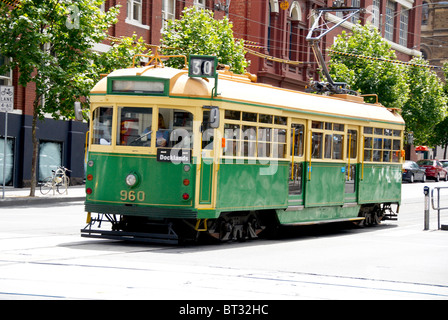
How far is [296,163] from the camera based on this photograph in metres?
17.1

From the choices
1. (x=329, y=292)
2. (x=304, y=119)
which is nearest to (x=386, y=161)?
(x=304, y=119)

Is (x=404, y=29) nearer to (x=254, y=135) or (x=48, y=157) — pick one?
(x=48, y=157)

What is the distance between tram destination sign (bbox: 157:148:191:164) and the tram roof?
36.5 inches

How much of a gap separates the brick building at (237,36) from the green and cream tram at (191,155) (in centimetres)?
1758

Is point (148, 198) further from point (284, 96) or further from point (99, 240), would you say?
point (284, 96)

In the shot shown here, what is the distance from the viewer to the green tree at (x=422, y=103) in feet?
188

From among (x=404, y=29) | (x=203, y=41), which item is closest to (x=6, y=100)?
(x=203, y=41)

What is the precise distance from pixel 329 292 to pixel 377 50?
40853mm

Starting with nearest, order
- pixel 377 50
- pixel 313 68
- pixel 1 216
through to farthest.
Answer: pixel 1 216
pixel 377 50
pixel 313 68

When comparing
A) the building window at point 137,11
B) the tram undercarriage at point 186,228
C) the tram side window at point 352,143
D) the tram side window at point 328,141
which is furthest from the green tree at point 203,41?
the tram undercarriage at point 186,228

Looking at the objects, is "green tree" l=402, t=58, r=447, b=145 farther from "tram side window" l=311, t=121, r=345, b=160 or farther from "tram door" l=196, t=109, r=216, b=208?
"tram door" l=196, t=109, r=216, b=208

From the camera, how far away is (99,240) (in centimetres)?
1528

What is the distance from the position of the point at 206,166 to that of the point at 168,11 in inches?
1111

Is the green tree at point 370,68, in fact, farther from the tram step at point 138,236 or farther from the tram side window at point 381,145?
the tram step at point 138,236
